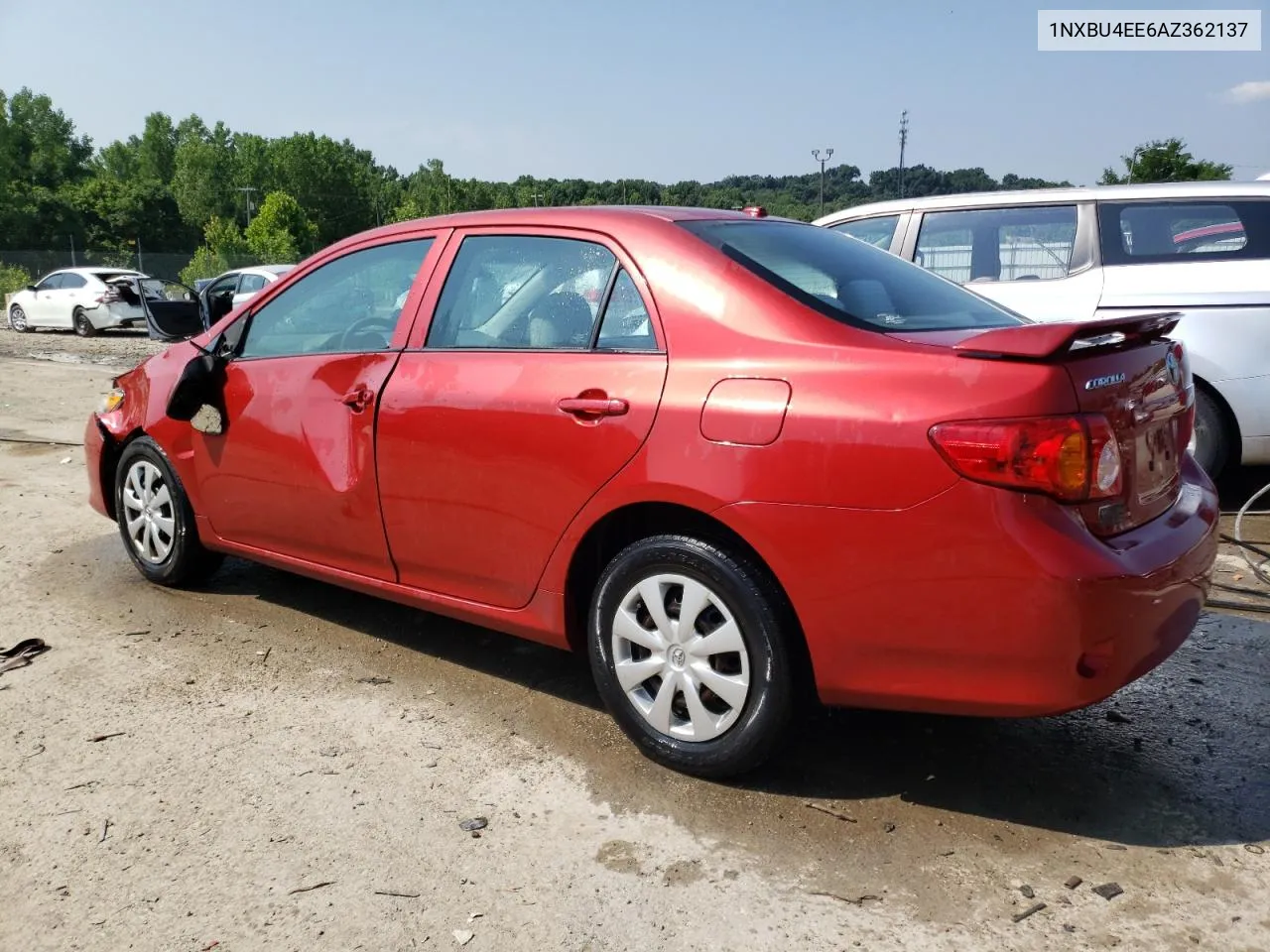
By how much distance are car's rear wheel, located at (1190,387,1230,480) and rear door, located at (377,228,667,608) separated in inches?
164

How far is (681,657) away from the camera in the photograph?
307 centimetres

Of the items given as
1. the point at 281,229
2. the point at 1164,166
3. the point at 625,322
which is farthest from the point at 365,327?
the point at 281,229

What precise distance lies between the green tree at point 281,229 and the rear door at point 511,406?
78.6 metres

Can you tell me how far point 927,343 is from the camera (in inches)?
109

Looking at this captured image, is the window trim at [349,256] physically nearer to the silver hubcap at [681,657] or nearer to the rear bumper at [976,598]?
the silver hubcap at [681,657]

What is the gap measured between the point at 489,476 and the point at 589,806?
1070mm

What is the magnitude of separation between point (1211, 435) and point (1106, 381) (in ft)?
12.9

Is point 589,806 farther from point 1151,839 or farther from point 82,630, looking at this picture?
point 82,630

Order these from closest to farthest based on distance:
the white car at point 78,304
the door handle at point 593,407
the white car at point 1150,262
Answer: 1. the door handle at point 593,407
2. the white car at point 1150,262
3. the white car at point 78,304

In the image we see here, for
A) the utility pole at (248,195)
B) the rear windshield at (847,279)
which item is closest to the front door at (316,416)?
the rear windshield at (847,279)

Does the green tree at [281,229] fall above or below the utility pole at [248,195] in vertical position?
below

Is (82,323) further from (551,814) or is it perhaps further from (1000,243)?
(551,814)

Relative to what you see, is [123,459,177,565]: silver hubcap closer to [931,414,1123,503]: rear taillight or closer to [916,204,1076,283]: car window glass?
[931,414,1123,503]: rear taillight

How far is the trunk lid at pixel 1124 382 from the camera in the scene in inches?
100
